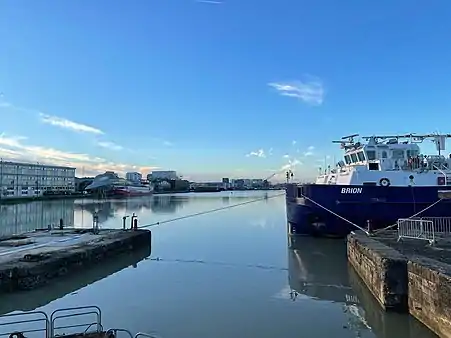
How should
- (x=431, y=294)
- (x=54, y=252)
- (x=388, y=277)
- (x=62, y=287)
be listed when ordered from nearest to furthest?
(x=431, y=294) → (x=388, y=277) → (x=62, y=287) → (x=54, y=252)

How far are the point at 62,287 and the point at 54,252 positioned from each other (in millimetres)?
2189

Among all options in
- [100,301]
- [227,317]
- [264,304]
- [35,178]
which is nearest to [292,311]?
[264,304]

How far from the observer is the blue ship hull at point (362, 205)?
2194 cm

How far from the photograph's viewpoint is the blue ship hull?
21938 mm

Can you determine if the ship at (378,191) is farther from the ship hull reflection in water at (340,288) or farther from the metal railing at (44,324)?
the metal railing at (44,324)

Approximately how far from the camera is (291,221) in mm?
27047

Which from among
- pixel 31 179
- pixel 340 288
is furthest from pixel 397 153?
pixel 31 179

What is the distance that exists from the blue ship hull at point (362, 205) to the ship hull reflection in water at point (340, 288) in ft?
3.87

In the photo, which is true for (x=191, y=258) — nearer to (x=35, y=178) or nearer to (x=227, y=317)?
(x=227, y=317)

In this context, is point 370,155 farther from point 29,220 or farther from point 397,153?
point 29,220

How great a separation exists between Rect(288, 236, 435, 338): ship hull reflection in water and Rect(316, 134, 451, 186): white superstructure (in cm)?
391

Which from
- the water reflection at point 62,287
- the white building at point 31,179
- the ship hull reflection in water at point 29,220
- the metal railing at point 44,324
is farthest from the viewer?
the white building at point 31,179

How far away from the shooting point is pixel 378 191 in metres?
22.3

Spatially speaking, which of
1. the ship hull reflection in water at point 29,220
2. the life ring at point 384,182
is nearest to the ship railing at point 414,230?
the life ring at point 384,182
